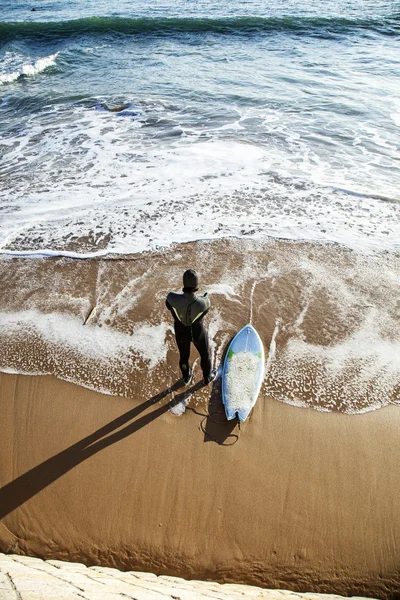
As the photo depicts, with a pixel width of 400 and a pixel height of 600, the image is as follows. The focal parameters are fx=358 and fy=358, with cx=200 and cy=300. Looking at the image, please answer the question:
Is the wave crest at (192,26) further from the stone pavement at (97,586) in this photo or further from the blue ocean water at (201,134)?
the stone pavement at (97,586)

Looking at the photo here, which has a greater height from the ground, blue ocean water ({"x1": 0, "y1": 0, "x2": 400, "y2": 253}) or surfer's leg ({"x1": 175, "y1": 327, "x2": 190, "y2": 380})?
blue ocean water ({"x1": 0, "y1": 0, "x2": 400, "y2": 253})

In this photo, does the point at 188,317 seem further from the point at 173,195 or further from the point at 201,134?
the point at 201,134

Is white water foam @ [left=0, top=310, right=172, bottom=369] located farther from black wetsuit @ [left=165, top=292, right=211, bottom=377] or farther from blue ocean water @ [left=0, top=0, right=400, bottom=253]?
blue ocean water @ [left=0, top=0, right=400, bottom=253]

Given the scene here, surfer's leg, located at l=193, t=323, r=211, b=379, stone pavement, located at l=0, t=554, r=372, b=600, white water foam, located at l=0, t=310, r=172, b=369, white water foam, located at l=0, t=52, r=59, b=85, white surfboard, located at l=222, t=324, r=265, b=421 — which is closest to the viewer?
stone pavement, located at l=0, t=554, r=372, b=600

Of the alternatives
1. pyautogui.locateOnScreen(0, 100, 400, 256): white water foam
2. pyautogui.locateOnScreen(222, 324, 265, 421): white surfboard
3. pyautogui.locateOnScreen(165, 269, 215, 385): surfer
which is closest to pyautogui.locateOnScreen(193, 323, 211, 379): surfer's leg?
pyautogui.locateOnScreen(165, 269, 215, 385): surfer

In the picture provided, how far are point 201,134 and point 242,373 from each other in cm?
869

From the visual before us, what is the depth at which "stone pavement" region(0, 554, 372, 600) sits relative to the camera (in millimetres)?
2410

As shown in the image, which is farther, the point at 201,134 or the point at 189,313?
the point at 201,134

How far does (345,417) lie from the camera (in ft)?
13.3

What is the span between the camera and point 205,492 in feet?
11.5

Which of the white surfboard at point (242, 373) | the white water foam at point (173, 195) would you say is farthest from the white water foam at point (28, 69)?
the white surfboard at point (242, 373)

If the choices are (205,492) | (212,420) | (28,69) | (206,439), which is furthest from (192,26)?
(205,492)

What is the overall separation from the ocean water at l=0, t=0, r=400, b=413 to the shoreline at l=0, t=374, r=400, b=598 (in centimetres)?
43

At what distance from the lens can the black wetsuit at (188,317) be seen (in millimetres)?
3572
